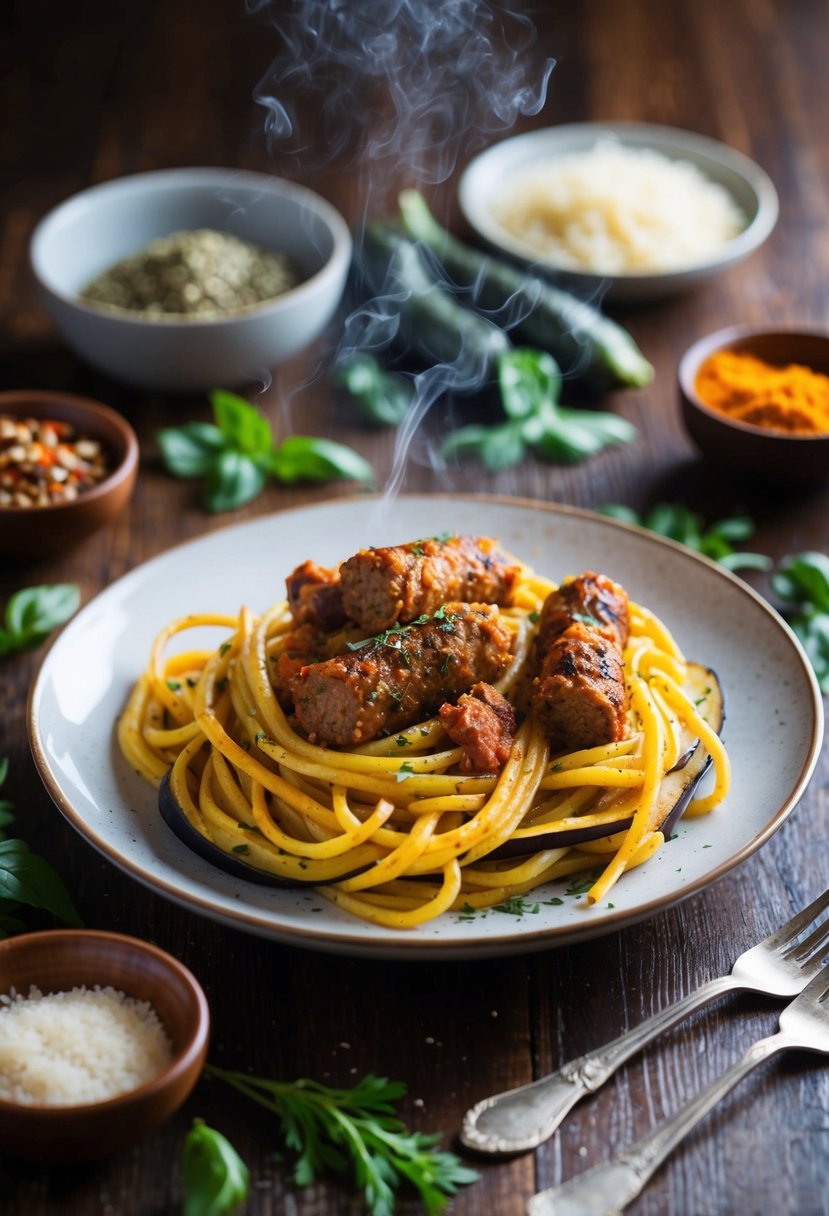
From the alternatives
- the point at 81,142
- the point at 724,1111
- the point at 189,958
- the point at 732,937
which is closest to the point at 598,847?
the point at 732,937

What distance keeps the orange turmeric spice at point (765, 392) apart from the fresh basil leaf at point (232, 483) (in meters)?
2.06

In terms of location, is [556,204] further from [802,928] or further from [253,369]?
[802,928]

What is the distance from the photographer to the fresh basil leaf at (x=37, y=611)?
4988 millimetres

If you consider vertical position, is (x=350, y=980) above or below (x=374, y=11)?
below

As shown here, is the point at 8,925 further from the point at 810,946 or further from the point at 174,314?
the point at 174,314

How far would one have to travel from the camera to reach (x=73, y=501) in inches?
208

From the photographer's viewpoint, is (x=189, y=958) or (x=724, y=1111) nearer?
(x=724, y=1111)

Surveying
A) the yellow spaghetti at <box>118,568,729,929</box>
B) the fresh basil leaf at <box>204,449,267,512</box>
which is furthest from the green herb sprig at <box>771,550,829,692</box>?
the fresh basil leaf at <box>204,449,267,512</box>

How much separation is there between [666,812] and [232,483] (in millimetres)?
2920

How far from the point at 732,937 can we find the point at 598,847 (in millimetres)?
499

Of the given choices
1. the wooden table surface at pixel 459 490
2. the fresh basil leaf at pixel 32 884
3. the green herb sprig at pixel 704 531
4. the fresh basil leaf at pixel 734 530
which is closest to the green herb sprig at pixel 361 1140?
the wooden table surface at pixel 459 490

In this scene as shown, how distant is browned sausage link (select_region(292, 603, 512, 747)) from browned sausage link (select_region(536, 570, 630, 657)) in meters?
0.17

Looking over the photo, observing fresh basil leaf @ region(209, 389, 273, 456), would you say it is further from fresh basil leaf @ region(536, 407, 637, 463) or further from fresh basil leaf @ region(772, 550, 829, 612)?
fresh basil leaf @ region(772, 550, 829, 612)

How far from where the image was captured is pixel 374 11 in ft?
23.2
